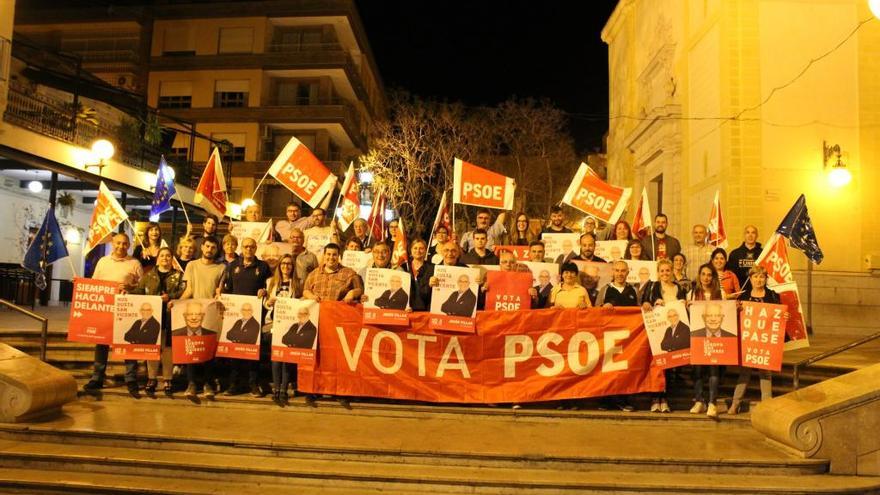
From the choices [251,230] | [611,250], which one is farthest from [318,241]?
[611,250]

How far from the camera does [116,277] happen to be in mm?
8242

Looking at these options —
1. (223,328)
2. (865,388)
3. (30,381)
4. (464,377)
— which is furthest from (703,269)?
(30,381)

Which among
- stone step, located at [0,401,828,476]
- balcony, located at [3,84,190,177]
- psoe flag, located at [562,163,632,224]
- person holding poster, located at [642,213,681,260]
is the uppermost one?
balcony, located at [3,84,190,177]

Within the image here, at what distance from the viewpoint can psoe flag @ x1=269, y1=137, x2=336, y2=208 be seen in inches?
415

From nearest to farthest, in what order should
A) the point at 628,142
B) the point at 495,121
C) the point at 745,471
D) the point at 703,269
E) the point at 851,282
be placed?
the point at 745,471, the point at 703,269, the point at 851,282, the point at 628,142, the point at 495,121

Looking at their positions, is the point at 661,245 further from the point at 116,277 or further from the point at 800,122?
the point at 116,277

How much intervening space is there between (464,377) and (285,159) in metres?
5.09

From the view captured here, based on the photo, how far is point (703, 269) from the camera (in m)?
7.79

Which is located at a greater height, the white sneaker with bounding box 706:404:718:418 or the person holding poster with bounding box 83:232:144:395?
the person holding poster with bounding box 83:232:144:395

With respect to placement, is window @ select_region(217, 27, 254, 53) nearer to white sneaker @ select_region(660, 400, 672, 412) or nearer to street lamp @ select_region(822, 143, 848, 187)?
street lamp @ select_region(822, 143, 848, 187)

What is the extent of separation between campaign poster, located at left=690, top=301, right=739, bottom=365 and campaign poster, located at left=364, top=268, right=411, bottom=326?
3635mm

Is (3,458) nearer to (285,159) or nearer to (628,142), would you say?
(285,159)

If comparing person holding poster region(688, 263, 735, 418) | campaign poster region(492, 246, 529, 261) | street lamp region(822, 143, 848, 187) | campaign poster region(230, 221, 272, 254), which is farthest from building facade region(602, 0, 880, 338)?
campaign poster region(230, 221, 272, 254)

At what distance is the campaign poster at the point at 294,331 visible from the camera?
25.7 feet
